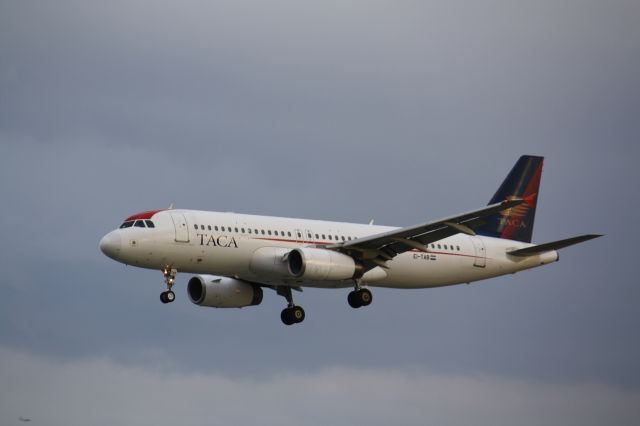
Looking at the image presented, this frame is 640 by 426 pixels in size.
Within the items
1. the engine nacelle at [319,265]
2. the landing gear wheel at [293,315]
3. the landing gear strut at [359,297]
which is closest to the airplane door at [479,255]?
the landing gear strut at [359,297]

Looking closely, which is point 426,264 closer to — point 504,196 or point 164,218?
point 504,196

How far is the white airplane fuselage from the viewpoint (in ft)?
195

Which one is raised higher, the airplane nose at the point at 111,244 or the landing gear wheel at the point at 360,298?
the airplane nose at the point at 111,244

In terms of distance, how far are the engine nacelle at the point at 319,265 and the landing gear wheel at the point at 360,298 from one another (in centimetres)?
150

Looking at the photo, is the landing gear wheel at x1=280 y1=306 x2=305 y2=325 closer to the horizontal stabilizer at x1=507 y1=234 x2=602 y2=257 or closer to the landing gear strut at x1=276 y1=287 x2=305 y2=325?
the landing gear strut at x1=276 y1=287 x2=305 y2=325

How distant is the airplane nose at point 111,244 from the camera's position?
194 ft

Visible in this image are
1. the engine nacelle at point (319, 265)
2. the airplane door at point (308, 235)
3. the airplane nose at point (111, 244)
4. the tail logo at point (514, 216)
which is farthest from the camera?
the tail logo at point (514, 216)

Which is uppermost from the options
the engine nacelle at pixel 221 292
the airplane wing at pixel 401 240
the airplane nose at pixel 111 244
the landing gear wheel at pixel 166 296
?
the airplane wing at pixel 401 240

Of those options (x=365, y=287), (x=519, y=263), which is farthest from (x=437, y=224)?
(x=519, y=263)

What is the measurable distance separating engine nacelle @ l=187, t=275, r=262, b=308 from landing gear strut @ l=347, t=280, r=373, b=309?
555 centimetres

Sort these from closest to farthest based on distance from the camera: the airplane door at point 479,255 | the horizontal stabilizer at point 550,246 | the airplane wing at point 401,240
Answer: the airplane wing at point 401,240, the horizontal stabilizer at point 550,246, the airplane door at point 479,255

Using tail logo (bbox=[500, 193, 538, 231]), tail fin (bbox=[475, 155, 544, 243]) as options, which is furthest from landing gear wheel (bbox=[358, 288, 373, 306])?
tail logo (bbox=[500, 193, 538, 231])

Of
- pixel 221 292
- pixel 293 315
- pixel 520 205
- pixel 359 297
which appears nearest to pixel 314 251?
pixel 359 297

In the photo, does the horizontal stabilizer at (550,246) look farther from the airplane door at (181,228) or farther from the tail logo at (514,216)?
the airplane door at (181,228)
